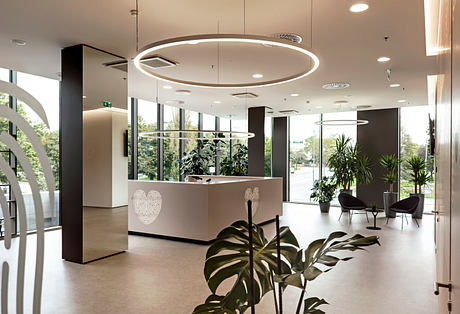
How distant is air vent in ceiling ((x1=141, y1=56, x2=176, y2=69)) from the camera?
229 inches

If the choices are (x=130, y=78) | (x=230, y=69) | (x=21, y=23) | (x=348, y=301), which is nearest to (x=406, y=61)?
(x=230, y=69)

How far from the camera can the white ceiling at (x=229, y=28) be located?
4.10 meters

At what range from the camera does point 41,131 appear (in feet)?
25.8

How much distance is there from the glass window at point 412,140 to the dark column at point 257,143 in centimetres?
484

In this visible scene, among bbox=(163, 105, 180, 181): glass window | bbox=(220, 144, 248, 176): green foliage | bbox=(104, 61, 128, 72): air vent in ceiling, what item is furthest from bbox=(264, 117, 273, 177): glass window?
bbox=(104, 61, 128, 72): air vent in ceiling

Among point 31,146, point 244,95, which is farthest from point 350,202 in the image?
point 31,146

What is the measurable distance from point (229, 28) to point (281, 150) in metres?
9.81

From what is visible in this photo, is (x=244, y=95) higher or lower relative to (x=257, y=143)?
higher

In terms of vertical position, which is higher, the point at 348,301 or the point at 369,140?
the point at 369,140

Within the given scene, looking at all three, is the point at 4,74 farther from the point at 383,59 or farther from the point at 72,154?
the point at 383,59

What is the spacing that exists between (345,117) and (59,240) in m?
10.2

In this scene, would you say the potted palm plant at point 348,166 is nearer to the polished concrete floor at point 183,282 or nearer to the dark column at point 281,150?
the dark column at point 281,150

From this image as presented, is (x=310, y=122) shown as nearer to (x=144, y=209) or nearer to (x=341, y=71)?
(x=341, y=71)

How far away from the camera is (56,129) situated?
8305mm
